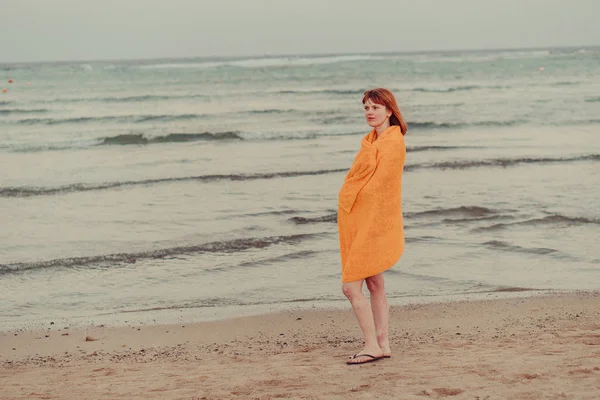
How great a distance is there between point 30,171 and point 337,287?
10498 millimetres

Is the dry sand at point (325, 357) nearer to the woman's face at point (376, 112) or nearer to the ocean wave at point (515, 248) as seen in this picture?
the woman's face at point (376, 112)

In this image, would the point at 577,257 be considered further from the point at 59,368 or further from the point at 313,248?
the point at 59,368

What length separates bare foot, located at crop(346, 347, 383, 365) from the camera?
454 cm

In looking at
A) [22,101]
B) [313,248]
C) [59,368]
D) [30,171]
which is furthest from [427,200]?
[22,101]

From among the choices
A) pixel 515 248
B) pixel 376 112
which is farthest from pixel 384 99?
pixel 515 248

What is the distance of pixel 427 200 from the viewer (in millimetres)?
11219

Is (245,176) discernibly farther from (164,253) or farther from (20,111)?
(20,111)

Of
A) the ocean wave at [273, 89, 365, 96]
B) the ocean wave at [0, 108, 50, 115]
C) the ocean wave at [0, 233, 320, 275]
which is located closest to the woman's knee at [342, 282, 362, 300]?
the ocean wave at [0, 233, 320, 275]

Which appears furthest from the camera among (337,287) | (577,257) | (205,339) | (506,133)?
(506,133)

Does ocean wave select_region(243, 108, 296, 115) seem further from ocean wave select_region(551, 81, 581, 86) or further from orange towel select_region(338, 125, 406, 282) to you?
orange towel select_region(338, 125, 406, 282)

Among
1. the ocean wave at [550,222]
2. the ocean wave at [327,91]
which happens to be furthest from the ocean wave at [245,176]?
the ocean wave at [327,91]

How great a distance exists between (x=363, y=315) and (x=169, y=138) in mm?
18272

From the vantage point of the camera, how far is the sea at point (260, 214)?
7.00 metres

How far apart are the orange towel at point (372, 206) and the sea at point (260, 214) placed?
2.23m
